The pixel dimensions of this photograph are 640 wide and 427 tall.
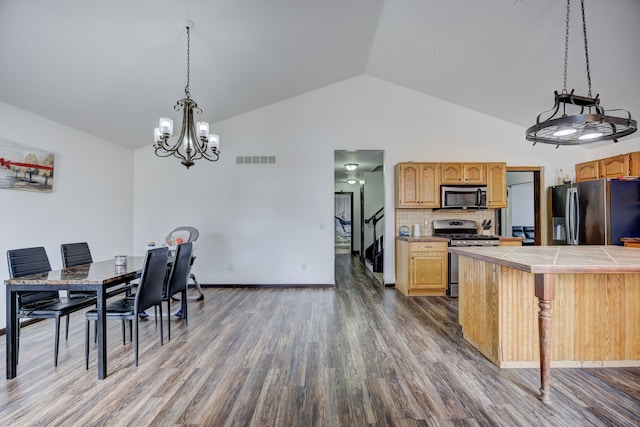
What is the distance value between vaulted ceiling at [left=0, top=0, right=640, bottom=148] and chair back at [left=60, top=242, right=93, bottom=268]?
66.9 inches

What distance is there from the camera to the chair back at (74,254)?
124 inches

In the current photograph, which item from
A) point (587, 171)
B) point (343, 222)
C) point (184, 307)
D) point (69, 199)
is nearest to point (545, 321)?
point (184, 307)

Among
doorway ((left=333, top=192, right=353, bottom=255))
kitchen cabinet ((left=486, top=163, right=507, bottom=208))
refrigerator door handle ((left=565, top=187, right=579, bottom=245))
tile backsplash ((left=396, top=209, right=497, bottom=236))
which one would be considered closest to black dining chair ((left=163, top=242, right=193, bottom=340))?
tile backsplash ((left=396, top=209, right=497, bottom=236))

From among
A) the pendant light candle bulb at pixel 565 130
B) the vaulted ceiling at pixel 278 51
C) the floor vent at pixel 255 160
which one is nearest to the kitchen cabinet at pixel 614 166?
the vaulted ceiling at pixel 278 51

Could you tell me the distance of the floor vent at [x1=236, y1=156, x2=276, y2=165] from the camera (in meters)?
5.39

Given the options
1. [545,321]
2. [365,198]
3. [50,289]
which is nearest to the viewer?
[545,321]

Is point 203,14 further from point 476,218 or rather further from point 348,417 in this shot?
point 476,218

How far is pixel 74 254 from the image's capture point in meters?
3.28

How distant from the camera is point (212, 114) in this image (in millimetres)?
5062

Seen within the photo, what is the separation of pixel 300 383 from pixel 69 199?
13.2ft

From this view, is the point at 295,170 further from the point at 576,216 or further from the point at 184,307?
the point at 576,216

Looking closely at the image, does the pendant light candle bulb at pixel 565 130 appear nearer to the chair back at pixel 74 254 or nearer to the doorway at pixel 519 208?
the chair back at pixel 74 254

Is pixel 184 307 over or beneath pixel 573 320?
beneath

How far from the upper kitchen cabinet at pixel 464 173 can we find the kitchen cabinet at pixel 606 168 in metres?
1.62
